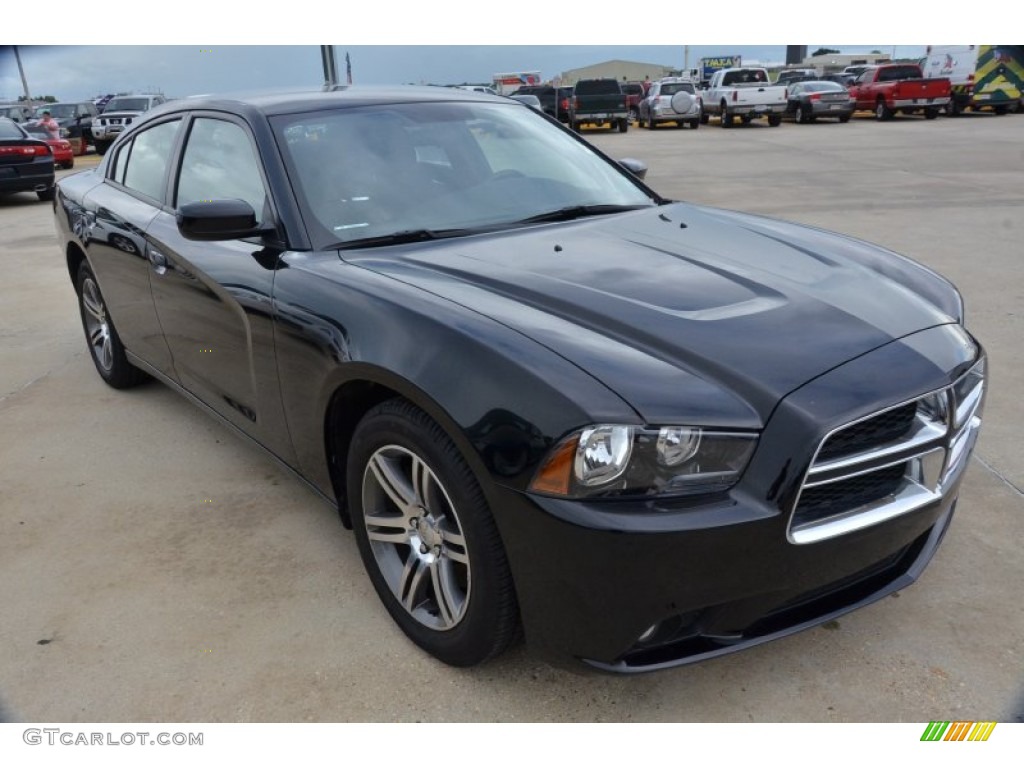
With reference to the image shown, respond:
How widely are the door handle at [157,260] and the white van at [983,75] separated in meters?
29.8

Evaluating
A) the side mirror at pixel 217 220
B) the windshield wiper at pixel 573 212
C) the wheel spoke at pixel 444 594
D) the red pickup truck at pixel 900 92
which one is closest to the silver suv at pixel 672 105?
the red pickup truck at pixel 900 92

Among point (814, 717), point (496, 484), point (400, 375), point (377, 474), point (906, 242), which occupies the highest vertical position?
point (400, 375)

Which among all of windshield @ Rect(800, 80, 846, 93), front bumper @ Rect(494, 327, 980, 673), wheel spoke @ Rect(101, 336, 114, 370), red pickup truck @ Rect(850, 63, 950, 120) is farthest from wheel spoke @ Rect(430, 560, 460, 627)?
red pickup truck @ Rect(850, 63, 950, 120)

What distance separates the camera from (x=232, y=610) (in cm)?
279

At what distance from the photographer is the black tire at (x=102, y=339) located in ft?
15.4

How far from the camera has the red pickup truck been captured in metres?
27.2

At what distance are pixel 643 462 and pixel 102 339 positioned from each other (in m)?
3.96

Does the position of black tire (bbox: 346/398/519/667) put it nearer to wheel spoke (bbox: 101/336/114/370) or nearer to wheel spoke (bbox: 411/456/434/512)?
wheel spoke (bbox: 411/456/434/512)

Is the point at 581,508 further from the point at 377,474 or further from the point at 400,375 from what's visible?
the point at 377,474

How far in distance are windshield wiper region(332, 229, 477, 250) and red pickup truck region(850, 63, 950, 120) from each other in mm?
28736

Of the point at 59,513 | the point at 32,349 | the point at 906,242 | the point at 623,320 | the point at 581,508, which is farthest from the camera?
the point at 906,242

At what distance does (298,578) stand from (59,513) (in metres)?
1.24

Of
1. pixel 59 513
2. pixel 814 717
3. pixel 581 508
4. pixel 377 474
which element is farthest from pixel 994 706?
pixel 59 513
